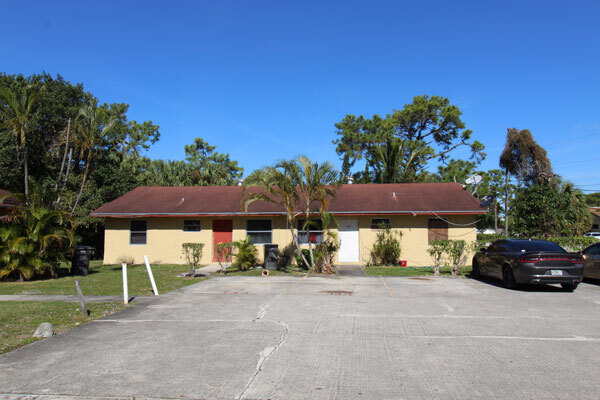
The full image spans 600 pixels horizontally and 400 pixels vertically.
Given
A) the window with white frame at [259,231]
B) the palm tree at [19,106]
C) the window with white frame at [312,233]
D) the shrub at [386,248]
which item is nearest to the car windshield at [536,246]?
the shrub at [386,248]

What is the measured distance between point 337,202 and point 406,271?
512 cm

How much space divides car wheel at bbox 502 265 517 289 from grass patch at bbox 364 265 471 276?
3696mm

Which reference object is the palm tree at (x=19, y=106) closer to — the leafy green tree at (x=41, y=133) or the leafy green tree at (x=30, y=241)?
the leafy green tree at (x=30, y=241)

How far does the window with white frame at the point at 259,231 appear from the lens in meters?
20.4

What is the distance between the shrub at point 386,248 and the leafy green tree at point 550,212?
24.2 feet

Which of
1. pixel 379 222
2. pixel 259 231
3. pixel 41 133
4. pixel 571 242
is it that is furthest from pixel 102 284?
pixel 571 242

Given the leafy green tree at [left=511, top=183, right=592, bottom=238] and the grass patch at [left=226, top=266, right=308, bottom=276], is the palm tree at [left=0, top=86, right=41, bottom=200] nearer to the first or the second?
the grass patch at [left=226, top=266, right=308, bottom=276]

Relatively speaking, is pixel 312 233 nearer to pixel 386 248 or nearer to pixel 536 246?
pixel 386 248

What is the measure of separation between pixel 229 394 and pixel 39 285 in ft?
37.2

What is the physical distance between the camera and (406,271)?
689 inches

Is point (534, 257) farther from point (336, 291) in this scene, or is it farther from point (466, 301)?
point (336, 291)

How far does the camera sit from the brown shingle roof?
64.6ft

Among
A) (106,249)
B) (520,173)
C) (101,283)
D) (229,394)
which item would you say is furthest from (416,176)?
(229,394)

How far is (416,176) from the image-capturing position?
37406 millimetres
